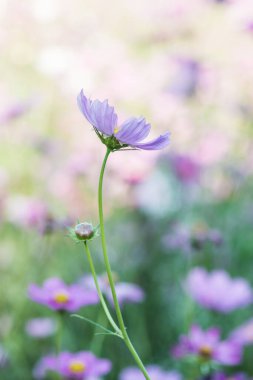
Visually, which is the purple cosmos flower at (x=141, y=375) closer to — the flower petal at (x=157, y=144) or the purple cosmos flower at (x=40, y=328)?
the purple cosmos flower at (x=40, y=328)

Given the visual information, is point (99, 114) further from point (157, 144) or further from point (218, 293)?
point (218, 293)

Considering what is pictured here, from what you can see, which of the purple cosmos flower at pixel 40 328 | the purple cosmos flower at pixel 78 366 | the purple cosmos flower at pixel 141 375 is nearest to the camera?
the purple cosmos flower at pixel 78 366

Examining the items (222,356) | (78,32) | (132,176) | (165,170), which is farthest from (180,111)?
(222,356)

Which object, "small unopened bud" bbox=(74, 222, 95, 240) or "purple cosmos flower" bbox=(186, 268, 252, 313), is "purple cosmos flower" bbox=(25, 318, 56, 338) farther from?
"small unopened bud" bbox=(74, 222, 95, 240)

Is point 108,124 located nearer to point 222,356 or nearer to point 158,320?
point 222,356

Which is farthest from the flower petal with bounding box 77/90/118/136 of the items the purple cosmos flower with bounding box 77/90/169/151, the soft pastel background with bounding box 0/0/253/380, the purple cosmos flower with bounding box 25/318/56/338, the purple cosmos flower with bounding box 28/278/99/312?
the purple cosmos flower with bounding box 25/318/56/338

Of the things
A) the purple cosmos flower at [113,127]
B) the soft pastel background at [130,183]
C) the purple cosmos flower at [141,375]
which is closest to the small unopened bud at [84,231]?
the purple cosmos flower at [113,127]

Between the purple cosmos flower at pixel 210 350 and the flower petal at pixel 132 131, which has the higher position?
the flower petal at pixel 132 131

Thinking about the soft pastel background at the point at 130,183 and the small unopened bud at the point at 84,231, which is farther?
the soft pastel background at the point at 130,183
